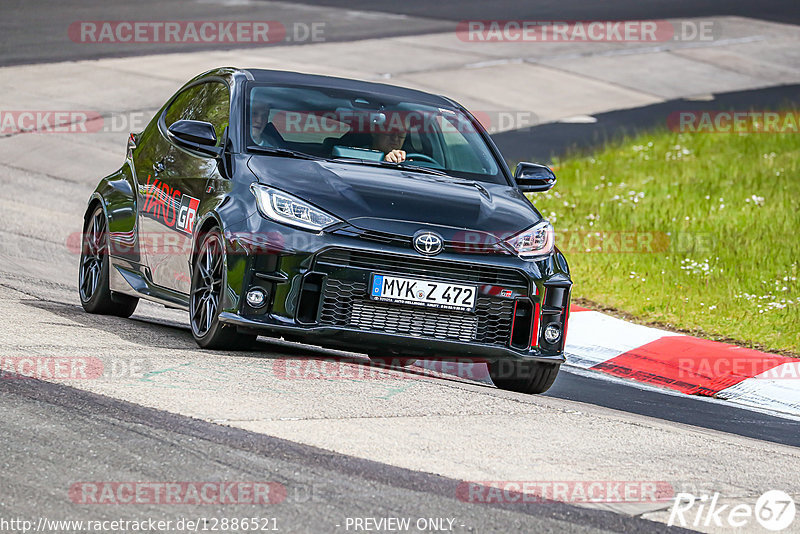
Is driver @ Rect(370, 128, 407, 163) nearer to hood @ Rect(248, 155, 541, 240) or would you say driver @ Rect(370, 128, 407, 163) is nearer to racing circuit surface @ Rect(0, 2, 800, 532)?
hood @ Rect(248, 155, 541, 240)

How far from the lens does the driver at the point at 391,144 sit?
820 cm

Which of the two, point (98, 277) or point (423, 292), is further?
point (98, 277)

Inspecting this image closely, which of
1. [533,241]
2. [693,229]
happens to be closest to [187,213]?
[533,241]

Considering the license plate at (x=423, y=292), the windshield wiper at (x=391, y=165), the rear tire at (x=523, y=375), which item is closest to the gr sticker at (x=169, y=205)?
the windshield wiper at (x=391, y=165)

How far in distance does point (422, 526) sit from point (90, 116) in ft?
46.6

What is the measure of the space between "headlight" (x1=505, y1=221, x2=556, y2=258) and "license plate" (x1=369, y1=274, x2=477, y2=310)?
0.37m

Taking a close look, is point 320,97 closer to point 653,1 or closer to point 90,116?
point 90,116

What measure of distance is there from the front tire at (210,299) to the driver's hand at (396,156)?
1.25m

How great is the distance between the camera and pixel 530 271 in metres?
7.38

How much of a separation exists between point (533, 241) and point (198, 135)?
1.94m

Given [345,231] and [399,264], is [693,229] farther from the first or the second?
[345,231]

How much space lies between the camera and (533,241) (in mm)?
7516

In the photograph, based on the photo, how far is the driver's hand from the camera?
26.8ft

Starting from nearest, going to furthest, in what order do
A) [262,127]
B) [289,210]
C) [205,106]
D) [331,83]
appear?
[289,210], [262,127], [331,83], [205,106]
